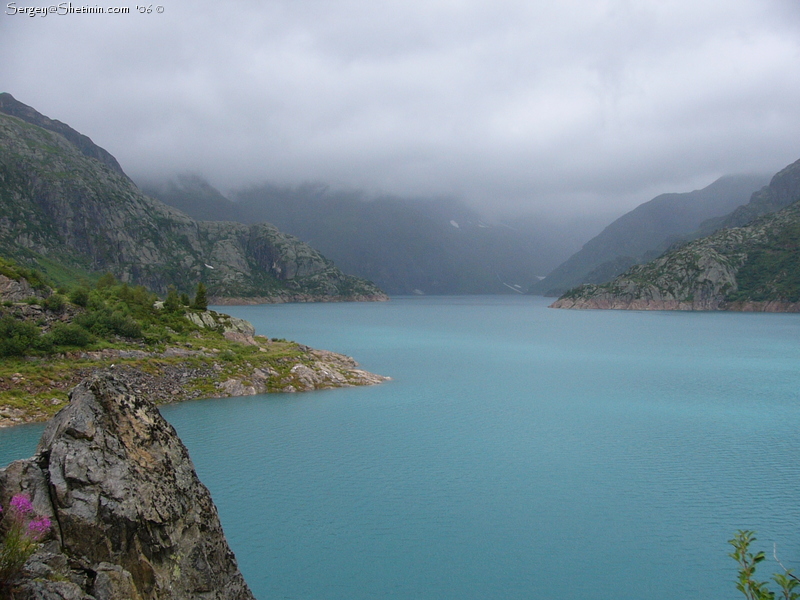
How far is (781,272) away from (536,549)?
21679 centimetres

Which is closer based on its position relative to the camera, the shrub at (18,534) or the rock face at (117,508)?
the shrub at (18,534)

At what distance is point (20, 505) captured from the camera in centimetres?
698

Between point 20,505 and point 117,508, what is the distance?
1.30 m

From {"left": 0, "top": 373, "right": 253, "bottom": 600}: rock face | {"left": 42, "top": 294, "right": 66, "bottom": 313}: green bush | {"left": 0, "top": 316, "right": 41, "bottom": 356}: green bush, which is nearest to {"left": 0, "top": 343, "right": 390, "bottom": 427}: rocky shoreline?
{"left": 0, "top": 316, "right": 41, "bottom": 356}: green bush

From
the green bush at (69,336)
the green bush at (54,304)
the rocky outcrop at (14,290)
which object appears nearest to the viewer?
the green bush at (69,336)

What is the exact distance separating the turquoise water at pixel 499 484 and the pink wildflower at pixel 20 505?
9.77 meters

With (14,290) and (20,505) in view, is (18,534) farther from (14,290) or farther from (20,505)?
(14,290)

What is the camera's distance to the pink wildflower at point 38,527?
22.9ft

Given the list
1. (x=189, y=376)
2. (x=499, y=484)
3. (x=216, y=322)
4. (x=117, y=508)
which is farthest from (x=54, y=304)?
(x=117, y=508)

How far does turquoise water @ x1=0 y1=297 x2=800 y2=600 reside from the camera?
1652cm

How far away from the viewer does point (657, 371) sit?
2258 inches

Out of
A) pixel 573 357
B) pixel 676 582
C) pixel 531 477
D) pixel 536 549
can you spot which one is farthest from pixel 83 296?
pixel 573 357

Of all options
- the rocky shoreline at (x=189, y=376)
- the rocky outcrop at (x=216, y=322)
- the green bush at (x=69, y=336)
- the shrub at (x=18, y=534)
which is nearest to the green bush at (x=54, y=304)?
the green bush at (x=69, y=336)

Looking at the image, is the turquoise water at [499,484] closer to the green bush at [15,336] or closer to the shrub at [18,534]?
the green bush at [15,336]
